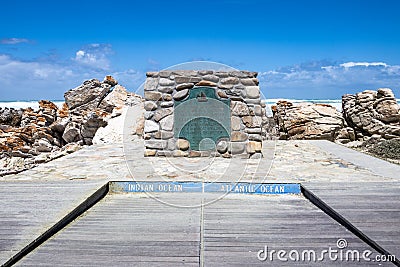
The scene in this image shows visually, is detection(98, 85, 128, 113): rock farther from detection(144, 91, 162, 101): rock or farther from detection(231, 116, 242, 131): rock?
detection(231, 116, 242, 131): rock

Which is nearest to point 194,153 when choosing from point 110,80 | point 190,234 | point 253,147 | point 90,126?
point 253,147

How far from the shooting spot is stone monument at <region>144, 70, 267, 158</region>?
24.9ft

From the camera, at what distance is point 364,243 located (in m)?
3.27

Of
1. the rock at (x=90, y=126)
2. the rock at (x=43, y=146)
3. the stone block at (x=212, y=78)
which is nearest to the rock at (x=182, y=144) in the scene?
the stone block at (x=212, y=78)

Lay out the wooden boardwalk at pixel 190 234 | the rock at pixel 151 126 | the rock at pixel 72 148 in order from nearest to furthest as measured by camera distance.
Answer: the wooden boardwalk at pixel 190 234 → the rock at pixel 151 126 → the rock at pixel 72 148

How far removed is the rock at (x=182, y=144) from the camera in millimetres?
7742

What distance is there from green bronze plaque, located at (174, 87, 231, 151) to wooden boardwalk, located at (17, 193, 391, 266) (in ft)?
9.72

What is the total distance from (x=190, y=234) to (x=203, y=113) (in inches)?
167

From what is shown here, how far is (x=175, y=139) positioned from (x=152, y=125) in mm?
528

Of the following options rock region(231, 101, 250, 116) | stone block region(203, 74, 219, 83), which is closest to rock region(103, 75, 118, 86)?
stone block region(203, 74, 219, 83)

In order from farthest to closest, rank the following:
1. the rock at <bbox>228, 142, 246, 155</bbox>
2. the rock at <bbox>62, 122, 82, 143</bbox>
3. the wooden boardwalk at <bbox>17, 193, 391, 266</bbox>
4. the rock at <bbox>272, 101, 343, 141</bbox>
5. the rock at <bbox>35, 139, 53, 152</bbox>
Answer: the rock at <bbox>62, 122, 82, 143</bbox>, the rock at <bbox>35, 139, 53, 152</bbox>, the rock at <bbox>272, 101, 343, 141</bbox>, the rock at <bbox>228, 142, 246, 155</bbox>, the wooden boardwalk at <bbox>17, 193, 391, 266</bbox>

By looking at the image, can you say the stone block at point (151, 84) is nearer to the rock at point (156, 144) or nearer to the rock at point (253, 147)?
the rock at point (156, 144)

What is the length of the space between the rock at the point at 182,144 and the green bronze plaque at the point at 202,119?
0.07 meters

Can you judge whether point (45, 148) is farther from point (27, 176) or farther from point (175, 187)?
point (175, 187)
